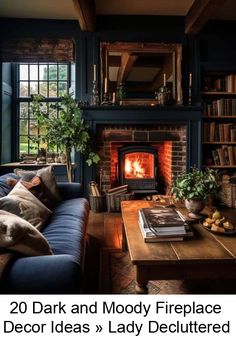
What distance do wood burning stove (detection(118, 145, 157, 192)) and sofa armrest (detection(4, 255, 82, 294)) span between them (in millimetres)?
3548

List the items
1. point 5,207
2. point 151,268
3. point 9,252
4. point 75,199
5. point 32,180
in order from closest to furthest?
1. point 9,252
2. point 151,268
3. point 5,207
4. point 32,180
5. point 75,199

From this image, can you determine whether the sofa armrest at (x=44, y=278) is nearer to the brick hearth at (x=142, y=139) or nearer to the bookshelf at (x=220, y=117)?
the brick hearth at (x=142, y=139)

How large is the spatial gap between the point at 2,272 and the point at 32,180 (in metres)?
1.62

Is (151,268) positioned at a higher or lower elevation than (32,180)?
lower

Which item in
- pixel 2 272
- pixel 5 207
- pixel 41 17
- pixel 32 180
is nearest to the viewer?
pixel 2 272

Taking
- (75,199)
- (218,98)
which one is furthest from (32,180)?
(218,98)

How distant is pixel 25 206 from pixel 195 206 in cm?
119

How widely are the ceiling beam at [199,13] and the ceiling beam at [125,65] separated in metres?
0.85

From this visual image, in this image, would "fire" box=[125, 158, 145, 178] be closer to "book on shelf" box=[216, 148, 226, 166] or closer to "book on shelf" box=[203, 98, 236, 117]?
"book on shelf" box=[216, 148, 226, 166]

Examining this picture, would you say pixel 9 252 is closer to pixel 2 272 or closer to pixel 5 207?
pixel 2 272

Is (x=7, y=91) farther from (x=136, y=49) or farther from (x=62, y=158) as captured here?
(x=136, y=49)
